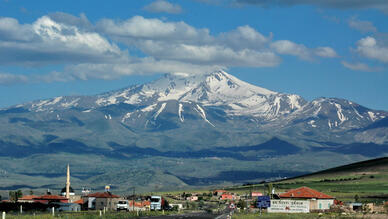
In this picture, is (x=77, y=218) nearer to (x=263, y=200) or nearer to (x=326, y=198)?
(x=263, y=200)

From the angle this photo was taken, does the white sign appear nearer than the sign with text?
No

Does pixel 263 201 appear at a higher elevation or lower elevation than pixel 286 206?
higher

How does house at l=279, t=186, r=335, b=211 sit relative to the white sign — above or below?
above

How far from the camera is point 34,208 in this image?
137 m

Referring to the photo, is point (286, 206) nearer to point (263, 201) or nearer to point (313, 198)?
point (263, 201)

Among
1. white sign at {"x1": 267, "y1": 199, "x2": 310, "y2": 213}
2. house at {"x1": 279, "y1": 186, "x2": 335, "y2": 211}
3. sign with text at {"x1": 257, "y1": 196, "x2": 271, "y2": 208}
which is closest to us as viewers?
sign with text at {"x1": 257, "y1": 196, "x2": 271, "y2": 208}

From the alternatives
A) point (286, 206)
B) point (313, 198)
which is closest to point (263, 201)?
point (286, 206)

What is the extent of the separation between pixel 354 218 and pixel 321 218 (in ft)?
18.3

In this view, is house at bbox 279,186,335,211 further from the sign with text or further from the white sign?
the sign with text

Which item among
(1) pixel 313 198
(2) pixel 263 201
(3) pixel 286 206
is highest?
(1) pixel 313 198

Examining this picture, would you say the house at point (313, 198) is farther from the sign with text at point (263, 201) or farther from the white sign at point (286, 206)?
the sign with text at point (263, 201)

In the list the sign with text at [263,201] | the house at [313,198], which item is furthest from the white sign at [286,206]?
the house at [313,198]

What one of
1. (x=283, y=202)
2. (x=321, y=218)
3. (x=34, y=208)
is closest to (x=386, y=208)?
(x=283, y=202)

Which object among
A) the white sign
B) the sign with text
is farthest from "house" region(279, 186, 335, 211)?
the sign with text
